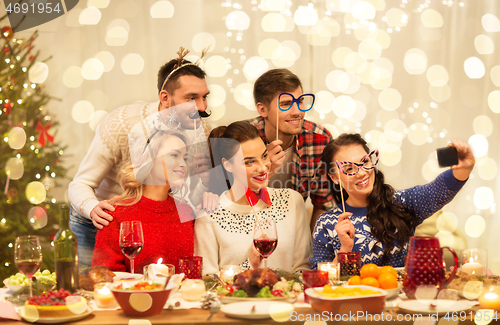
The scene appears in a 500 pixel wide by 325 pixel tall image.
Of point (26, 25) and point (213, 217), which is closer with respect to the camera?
point (213, 217)

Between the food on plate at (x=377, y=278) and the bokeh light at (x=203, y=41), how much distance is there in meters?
2.51

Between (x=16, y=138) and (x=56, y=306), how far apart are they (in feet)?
9.23

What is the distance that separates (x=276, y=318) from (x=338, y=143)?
47.7 inches

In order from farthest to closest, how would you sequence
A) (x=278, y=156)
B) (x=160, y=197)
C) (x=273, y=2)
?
(x=273, y=2), (x=278, y=156), (x=160, y=197)

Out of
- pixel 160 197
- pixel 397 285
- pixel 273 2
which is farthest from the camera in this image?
pixel 273 2

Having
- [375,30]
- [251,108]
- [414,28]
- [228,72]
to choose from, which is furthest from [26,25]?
[414,28]

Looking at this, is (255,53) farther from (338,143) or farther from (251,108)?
(338,143)

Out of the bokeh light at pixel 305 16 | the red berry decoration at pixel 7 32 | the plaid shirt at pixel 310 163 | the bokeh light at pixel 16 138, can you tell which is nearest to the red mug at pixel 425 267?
the plaid shirt at pixel 310 163

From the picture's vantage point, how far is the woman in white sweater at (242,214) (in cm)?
206

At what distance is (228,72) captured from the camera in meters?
3.45

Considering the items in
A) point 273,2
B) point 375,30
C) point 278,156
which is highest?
point 273,2

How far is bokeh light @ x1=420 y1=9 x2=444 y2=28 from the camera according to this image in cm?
347

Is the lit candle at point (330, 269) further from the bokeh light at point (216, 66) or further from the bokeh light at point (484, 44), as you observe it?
the bokeh light at point (484, 44)

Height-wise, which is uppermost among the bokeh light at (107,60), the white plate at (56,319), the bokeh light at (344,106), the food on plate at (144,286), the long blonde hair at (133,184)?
the bokeh light at (107,60)
